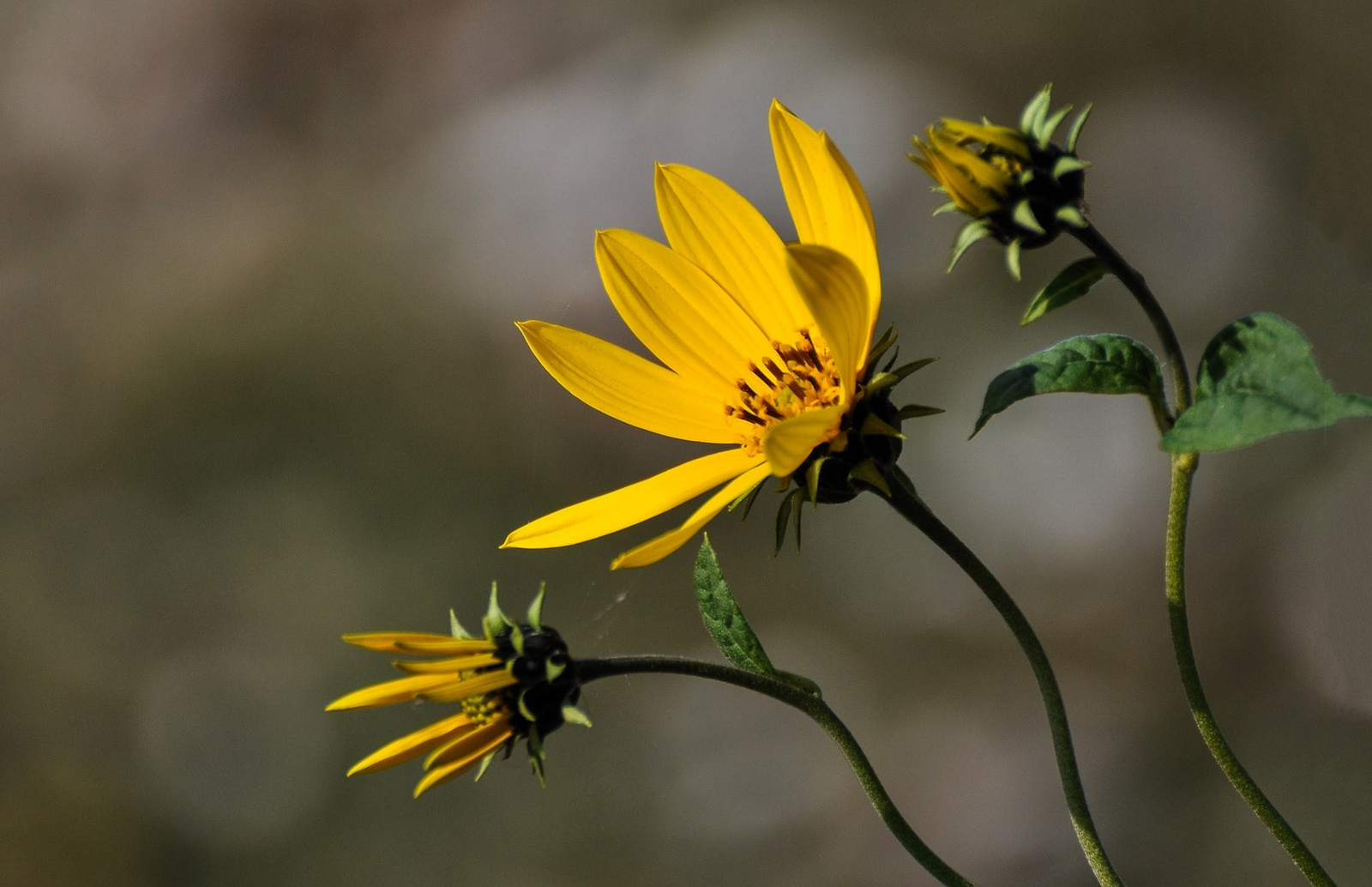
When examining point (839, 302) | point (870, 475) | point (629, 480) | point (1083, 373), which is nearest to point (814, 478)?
point (870, 475)

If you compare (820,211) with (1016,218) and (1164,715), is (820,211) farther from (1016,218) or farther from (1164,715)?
(1164,715)

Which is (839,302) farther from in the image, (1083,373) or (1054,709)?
→ (1054,709)

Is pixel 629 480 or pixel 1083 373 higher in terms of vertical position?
pixel 1083 373

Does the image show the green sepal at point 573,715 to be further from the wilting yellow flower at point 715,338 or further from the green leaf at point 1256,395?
the green leaf at point 1256,395

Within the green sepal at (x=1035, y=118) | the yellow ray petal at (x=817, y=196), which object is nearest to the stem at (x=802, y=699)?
the yellow ray petal at (x=817, y=196)

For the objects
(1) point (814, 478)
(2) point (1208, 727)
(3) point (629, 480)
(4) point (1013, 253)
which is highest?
(4) point (1013, 253)

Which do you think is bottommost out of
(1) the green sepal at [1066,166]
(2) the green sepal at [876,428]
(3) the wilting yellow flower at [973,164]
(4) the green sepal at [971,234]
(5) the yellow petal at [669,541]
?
(5) the yellow petal at [669,541]

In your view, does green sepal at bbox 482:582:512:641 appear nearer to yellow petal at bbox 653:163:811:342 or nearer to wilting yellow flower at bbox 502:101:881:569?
wilting yellow flower at bbox 502:101:881:569
